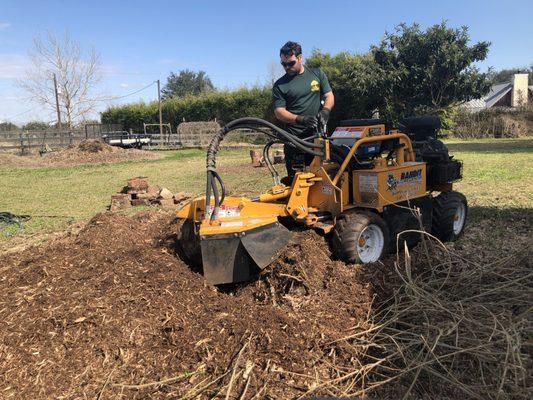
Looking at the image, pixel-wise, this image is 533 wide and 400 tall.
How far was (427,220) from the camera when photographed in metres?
5.18

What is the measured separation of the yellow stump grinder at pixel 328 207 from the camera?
3.78 meters

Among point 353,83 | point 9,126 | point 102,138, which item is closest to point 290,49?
point 353,83

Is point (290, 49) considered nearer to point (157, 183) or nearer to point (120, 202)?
point (120, 202)

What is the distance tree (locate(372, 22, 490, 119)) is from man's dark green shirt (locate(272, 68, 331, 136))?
18858 mm

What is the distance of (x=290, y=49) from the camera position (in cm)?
496

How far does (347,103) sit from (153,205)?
19164mm

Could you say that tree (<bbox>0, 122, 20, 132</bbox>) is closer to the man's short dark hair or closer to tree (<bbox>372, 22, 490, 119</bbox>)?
tree (<bbox>372, 22, 490, 119</bbox>)

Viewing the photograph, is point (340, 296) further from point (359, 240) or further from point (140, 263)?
point (140, 263)

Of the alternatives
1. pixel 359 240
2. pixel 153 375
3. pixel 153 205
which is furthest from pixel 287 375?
pixel 153 205

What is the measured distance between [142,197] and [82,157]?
1472 centimetres

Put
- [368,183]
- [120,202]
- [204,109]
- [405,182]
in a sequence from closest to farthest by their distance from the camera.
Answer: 1. [368,183]
2. [405,182]
3. [120,202]
4. [204,109]

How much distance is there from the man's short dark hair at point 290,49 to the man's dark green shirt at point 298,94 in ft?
0.85

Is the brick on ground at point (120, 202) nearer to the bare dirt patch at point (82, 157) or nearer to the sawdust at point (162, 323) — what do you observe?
the sawdust at point (162, 323)

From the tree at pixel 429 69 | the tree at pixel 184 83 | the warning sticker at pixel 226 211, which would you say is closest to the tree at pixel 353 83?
the tree at pixel 429 69
